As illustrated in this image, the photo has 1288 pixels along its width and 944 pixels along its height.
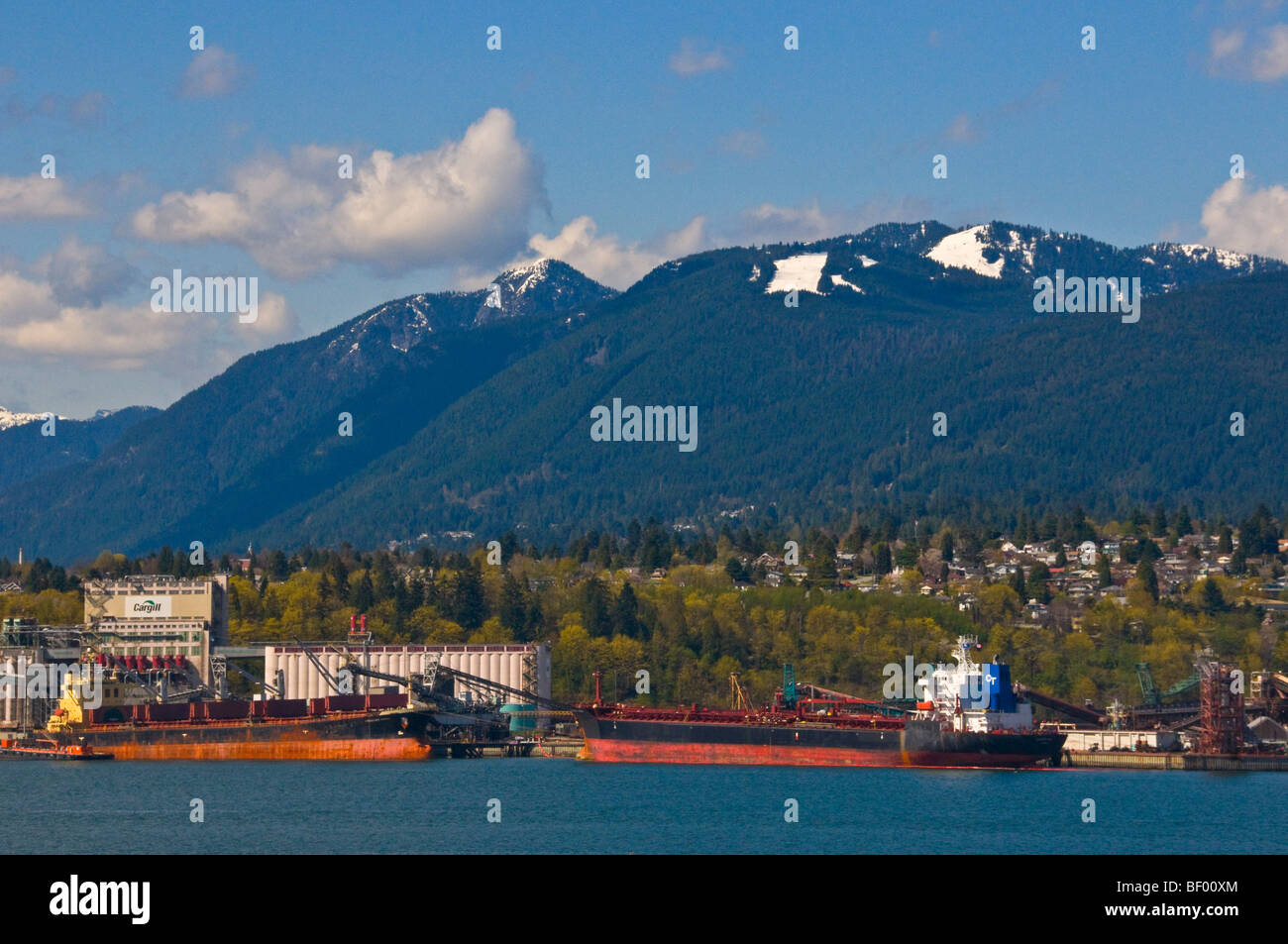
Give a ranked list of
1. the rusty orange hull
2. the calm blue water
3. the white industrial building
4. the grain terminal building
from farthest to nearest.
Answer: the grain terminal building < the white industrial building < the rusty orange hull < the calm blue water

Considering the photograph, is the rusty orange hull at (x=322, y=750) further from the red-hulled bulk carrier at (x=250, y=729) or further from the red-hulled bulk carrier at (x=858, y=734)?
the red-hulled bulk carrier at (x=858, y=734)

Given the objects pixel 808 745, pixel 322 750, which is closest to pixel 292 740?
pixel 322 750

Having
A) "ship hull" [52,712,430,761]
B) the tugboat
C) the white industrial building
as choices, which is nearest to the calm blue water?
"ship hull" [52,712,430,761]

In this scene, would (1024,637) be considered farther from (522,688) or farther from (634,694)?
(522,688)

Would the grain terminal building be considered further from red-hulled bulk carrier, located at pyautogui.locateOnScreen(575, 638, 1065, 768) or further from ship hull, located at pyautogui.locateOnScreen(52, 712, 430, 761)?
red-hulled bulk carrier, located at pyautogui.locateOnScreen(575, 638, 1065, 768)

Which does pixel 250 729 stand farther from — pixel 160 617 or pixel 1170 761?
pixel 1170 761

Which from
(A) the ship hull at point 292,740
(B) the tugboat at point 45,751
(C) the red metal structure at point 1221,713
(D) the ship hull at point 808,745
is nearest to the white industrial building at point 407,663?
(B) the tugboat at point 45,751
